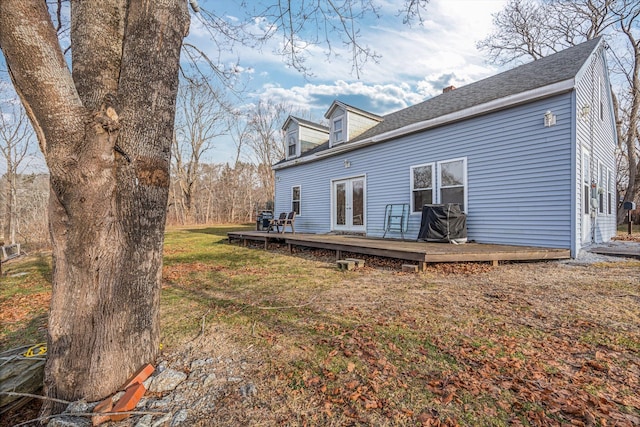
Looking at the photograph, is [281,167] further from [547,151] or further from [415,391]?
[415,391]

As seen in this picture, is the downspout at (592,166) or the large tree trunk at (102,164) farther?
the downspout at (592,166)

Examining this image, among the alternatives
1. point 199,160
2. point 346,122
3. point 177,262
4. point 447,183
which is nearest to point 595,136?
point 447,183

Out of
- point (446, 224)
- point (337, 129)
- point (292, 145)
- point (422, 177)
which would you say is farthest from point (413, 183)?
point (292, 145)

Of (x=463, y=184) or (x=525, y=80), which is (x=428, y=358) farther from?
(x=525, y=80)

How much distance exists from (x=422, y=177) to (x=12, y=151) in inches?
666

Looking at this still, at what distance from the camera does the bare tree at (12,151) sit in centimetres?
1222

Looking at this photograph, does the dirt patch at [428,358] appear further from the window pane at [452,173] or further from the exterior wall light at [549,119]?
the window pane at [452,173]

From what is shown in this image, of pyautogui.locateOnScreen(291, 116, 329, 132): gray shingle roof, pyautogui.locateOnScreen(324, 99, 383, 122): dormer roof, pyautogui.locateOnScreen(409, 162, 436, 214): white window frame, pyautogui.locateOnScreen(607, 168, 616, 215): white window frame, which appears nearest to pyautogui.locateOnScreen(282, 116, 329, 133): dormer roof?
pyautogui.locateOnScreen(291, 116, 329, 132): gray shingle roof

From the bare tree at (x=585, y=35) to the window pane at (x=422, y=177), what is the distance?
1143cm

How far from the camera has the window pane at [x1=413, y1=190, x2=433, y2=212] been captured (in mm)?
7312

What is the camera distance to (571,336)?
2328 mm

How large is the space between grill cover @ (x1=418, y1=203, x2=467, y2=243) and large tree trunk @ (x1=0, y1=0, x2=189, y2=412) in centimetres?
563

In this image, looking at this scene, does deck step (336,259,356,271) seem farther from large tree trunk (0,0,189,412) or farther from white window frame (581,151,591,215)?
white window frame (581,151,591,215)

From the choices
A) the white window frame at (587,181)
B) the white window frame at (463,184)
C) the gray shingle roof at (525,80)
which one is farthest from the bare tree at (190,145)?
the white window frame at (587,181)
